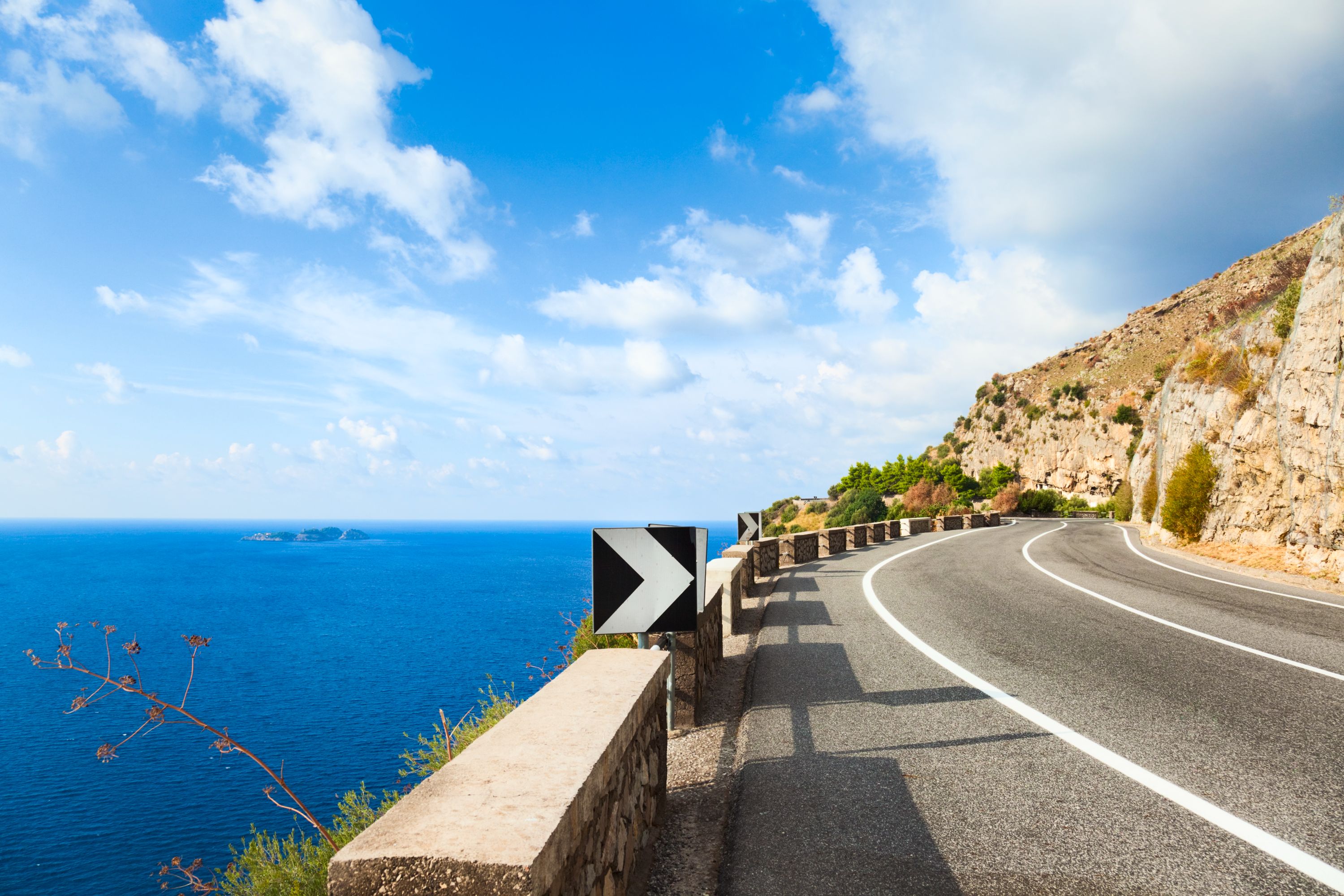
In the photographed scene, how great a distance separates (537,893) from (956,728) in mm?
4361

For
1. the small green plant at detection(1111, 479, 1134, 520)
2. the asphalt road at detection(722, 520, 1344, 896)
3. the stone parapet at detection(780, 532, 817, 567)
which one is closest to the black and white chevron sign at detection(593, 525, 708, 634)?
the asphalt road at detection(722, 520, 1344, 896)

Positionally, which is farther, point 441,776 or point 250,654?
point 250,654

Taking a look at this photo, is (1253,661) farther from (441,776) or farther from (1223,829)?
(441,776)

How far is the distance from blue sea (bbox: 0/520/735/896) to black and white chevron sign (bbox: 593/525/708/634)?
1.93 metres

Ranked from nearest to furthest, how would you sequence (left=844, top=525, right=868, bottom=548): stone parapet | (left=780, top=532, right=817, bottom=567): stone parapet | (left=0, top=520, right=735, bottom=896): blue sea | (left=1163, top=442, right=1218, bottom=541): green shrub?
(left=0, top=520, right=735, bottom=896): blue sea, (left=780, top=532, right=817, bottom=567): stone parapet, (left=1163, top=442, right=1218, bottom=541): green shrub, (left=844, top=525, right=868, bottom=548): stone parapet

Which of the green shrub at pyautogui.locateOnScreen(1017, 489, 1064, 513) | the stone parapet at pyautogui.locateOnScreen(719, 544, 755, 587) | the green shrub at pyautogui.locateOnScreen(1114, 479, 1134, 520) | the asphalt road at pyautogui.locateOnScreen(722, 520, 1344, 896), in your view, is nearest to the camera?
the asphalt road at pyautogui.locateOnScreen(722, 520, 1344, 896)

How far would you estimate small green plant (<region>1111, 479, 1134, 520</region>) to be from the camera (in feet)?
142

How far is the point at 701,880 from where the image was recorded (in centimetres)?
312

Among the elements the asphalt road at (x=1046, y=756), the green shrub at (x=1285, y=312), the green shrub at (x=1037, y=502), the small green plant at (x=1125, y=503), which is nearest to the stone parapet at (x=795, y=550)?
Answer: the asphalt road at (x=1046, y=756)

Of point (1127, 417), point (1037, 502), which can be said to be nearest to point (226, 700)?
point (1037, 502)

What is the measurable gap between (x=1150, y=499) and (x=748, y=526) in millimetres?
26863

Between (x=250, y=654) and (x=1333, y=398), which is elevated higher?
(x=1333, y=398)

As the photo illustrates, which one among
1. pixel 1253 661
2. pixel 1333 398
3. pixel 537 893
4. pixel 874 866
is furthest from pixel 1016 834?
pixel 1333 398

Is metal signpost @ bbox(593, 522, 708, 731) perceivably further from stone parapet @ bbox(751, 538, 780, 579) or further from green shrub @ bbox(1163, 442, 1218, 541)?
green shrub @ bbox(1163, 442, 1218, 541)
